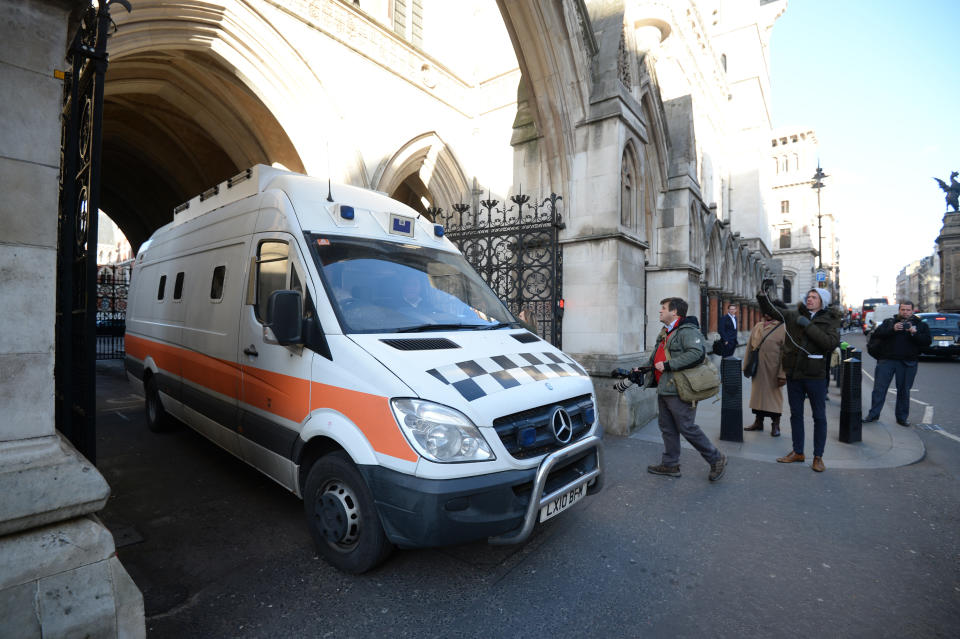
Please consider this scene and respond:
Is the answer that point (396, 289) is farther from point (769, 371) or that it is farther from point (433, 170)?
point (433, 170)

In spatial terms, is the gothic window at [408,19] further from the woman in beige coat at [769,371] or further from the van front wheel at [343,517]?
the van front wheel at [343,517]

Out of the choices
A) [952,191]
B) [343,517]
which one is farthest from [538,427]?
[952,191]

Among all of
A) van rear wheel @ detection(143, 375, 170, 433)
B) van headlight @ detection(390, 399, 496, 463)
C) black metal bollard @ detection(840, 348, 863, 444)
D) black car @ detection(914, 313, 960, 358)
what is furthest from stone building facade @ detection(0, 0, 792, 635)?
black car @ detection(914, 313, 960, 358)

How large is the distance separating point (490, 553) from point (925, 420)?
8.03 metres

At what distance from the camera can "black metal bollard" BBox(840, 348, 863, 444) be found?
578cm

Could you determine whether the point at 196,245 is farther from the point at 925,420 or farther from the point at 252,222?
the point at 925,420

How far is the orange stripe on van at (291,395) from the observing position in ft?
8.13

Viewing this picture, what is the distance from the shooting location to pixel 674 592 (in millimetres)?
2738

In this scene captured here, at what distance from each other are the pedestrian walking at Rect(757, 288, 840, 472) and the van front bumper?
3.62m

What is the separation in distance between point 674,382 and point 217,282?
171 inches

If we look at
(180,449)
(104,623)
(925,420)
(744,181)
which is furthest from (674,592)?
(744,181)

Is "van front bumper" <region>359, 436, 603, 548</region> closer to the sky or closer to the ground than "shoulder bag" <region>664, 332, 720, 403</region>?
closer to the ground

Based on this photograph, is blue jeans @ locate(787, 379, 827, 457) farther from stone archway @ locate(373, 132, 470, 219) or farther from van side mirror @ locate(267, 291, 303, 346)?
stone archway @ locate(373, 132, 470, 219)

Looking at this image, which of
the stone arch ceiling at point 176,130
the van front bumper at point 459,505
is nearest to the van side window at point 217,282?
the van front bumper at point 459,505
